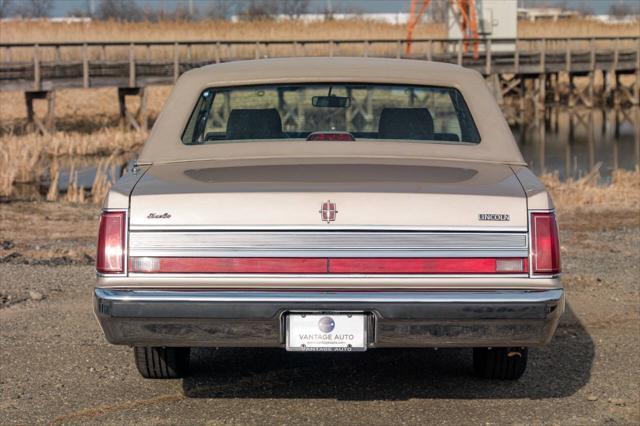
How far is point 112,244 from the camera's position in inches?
192

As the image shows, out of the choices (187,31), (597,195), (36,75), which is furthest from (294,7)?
(597,195)

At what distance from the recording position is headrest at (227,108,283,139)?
6191 mm

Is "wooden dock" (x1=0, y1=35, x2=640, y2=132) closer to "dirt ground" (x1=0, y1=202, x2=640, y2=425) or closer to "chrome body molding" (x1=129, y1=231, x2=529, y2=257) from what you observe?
"dirt ground" (x1=0, y1=202, x2=640, y2=425)

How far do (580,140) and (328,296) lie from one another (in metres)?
28.2

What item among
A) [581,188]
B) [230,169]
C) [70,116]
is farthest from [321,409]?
[70,116]

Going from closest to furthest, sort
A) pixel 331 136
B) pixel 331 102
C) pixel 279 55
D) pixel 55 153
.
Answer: pixel 331 136 → pixel 331 102 → pixel 55 153 → pixel 279 55

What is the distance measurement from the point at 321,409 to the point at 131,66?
26.3 meters

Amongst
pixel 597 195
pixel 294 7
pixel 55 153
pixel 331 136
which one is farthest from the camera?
pixel 294 7

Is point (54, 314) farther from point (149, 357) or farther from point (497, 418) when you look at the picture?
point (497, 418)

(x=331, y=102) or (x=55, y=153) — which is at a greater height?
(x=331, y=102)

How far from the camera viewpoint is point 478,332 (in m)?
4.88

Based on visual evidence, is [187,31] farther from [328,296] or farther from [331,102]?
[328,296]

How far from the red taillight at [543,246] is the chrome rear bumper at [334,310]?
0.10 m

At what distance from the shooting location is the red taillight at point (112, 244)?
4.86 metres
